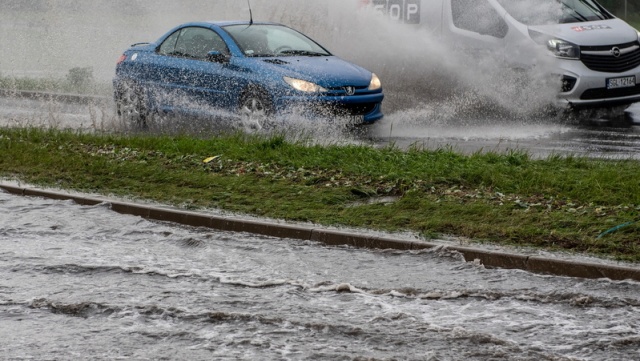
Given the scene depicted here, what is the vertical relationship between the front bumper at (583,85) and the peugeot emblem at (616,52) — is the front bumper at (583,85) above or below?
below

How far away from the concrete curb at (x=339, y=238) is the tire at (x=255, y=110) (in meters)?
4.23

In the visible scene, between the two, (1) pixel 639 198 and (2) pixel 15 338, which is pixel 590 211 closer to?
(1) pixel 639 198

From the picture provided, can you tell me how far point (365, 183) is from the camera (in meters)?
10.1

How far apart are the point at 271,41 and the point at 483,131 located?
10.1 ft

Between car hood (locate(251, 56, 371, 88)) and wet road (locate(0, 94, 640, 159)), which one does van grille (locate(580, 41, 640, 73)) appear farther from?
car hood (locate(251, 56, 371, 88))

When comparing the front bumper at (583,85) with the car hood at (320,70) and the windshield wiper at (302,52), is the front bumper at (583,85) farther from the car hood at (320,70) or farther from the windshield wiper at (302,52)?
the windshield wiper at (302,52)

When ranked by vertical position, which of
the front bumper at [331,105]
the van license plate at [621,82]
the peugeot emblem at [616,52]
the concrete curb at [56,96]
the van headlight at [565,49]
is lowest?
the concrete curb at [56,96]

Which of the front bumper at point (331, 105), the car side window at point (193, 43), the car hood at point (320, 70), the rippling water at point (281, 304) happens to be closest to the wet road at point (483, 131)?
the front bumper at point (331, 105)

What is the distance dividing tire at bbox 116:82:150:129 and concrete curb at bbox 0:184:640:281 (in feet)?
17.3

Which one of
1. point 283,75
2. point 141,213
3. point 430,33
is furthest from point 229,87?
point 141,213

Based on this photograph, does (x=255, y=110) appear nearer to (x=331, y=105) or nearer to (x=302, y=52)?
(x=331, y=105)

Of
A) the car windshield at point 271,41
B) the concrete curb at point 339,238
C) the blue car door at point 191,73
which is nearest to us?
the concrete curb at point 339,238

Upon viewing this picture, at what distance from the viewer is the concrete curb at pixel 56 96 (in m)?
19.4

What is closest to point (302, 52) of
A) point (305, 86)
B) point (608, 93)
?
point (305, 86)
